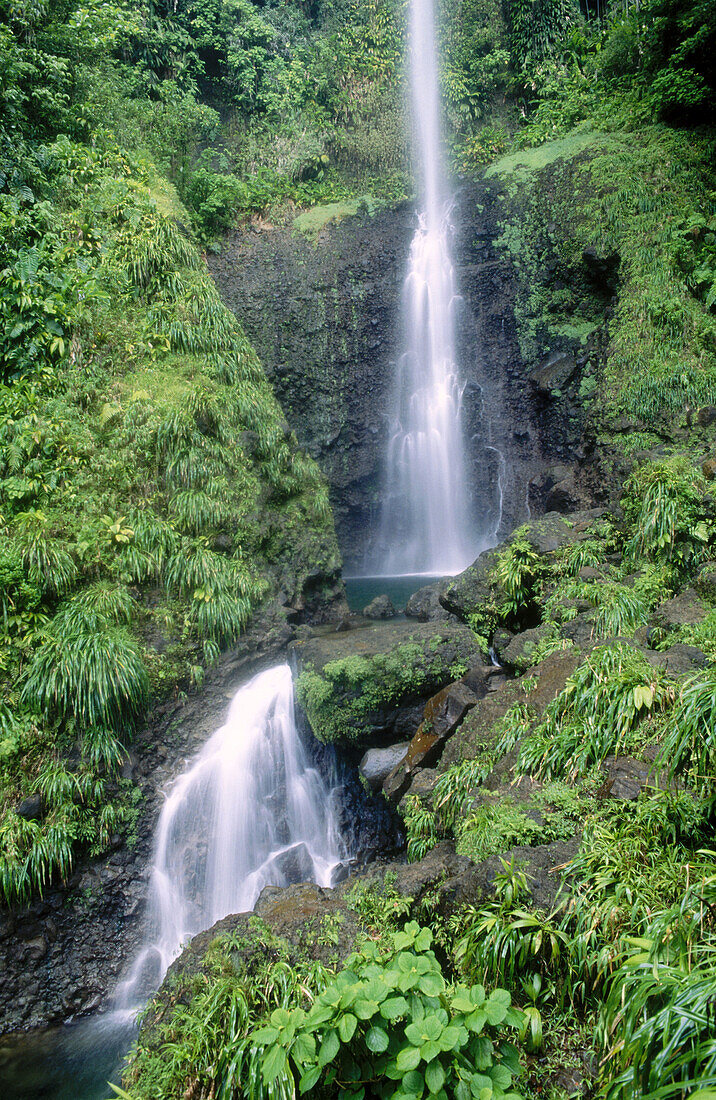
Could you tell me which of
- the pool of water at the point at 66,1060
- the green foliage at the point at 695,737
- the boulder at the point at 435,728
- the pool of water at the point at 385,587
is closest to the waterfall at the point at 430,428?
the pool of water at the point at 385,587

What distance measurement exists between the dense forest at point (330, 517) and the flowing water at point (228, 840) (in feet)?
2.03

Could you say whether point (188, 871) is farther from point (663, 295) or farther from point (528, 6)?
point (528, 6)

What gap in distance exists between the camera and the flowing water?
16.9ft

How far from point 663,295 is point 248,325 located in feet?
27.8

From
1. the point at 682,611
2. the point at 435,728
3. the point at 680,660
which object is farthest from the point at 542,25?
the point at 435,728

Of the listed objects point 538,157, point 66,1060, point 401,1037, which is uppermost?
point 538,157

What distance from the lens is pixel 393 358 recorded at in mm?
13195

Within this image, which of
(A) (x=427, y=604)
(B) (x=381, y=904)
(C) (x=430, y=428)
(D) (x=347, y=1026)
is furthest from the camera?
(C) (x=430, y=428)

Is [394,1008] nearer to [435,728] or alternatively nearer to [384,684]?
[435,728]

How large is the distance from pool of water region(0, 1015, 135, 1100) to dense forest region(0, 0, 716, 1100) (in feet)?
3.56

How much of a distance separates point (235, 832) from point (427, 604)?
423cm

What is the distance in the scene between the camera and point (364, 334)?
13.2 meters

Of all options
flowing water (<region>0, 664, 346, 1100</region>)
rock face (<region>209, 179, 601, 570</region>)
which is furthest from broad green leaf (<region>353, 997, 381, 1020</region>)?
rock face (<region>209, 179, 601, 570</region>)

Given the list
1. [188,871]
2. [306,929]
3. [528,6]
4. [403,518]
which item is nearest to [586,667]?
[306,929]
